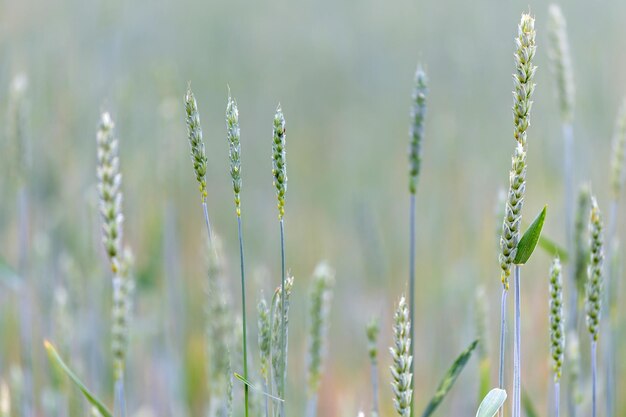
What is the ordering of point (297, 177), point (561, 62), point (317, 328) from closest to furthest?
point (317, 328) < point (561, 62) < point (297, 177)

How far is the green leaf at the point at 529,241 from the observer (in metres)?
1.04

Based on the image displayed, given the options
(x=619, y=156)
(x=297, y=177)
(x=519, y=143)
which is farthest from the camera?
(x=297, y=177)

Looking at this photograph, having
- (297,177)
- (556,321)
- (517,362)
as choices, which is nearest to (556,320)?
(556,321)

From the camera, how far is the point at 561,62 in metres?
1.73

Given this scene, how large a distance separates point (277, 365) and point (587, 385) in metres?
1.25

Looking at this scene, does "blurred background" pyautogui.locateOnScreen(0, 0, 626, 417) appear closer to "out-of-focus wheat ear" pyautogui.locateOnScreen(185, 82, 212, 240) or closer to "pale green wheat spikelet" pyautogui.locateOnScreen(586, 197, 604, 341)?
"pale green wheat spikelet" pyautogui.locateOnScreen(586, 197, 604, 341)

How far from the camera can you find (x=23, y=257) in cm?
186

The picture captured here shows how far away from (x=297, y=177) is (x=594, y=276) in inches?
124

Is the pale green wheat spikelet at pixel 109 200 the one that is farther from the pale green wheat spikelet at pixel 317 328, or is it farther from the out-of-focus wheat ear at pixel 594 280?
the out-of-focus wheat ear at pixel 594 280

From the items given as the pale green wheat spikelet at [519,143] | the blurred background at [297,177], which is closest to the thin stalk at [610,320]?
the blurred background at [297,177]

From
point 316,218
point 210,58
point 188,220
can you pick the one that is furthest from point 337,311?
point 210,58

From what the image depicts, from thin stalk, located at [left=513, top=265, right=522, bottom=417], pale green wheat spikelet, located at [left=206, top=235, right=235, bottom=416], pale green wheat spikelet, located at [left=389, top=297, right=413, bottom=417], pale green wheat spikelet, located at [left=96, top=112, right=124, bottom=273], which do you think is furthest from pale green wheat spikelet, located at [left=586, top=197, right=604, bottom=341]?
pale green wheat spikelet, located at [left=96, top=112, right=124, bottom=273]

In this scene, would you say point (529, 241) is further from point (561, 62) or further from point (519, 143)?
point (561, 62)

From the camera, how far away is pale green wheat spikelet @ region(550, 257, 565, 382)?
44.1 inches
